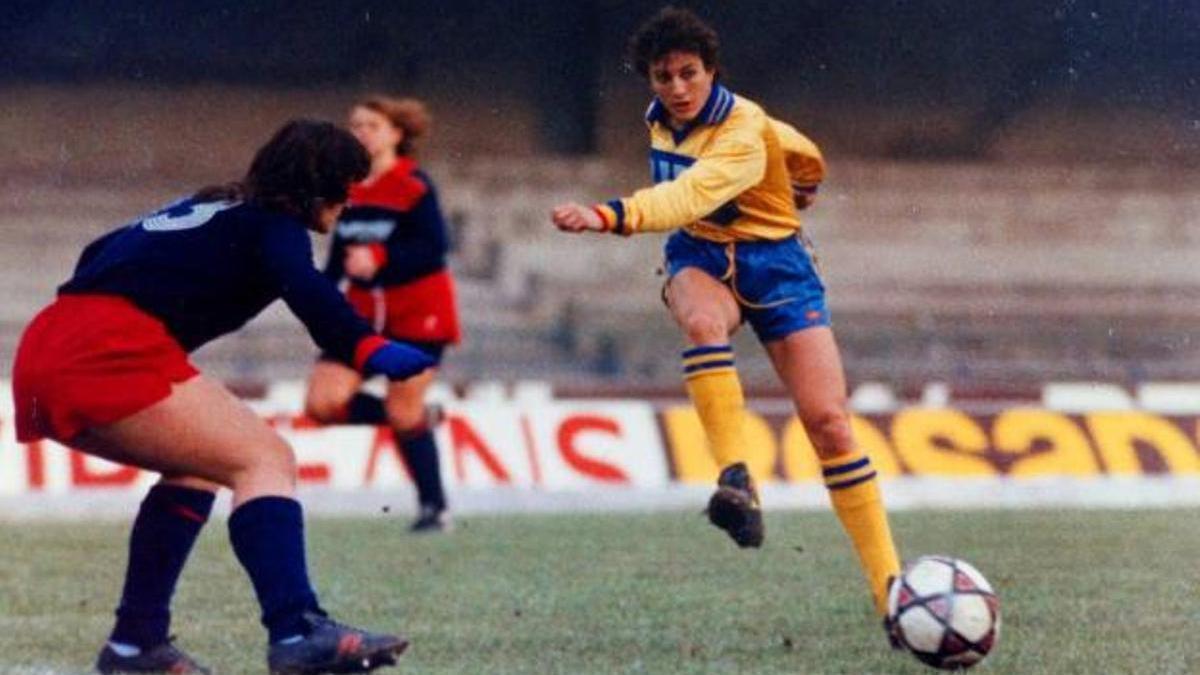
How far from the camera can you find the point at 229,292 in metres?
5.88

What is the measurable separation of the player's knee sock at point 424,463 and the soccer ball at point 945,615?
5489 mm

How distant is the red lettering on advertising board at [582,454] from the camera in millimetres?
14258

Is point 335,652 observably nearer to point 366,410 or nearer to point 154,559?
point 154,559

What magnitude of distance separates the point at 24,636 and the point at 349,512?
6.48 m

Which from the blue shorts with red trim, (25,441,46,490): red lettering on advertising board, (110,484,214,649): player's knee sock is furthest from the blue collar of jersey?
(25,441,46,490): red lettering on advertising board

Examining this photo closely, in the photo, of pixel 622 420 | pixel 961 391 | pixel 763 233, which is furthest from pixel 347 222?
pixel 961 391

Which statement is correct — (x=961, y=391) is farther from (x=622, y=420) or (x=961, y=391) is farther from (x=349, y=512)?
(x=349, y=512)

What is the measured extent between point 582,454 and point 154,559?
8310 mm

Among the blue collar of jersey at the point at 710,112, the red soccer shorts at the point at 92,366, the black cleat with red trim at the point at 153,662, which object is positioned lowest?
the black cleat with red trim at the point at 153,662

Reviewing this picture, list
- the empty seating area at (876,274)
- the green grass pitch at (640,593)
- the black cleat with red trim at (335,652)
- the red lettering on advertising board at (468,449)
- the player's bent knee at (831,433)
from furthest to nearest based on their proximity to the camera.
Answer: the empty seating area at (876,274) → the red lettering on advertising board at (468,449) → the player's bent knee at (831,433) → the green grass pitch at (640,593) → the black cleat with red trim at (335,652)

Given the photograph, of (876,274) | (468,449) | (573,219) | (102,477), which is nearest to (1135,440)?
(468,449)

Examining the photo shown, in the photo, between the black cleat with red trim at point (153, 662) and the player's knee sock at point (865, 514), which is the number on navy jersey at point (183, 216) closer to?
the black cleat with red trim at point (153, 662)

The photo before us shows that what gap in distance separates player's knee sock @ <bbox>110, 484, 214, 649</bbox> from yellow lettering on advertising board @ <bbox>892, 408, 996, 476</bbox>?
8.93m

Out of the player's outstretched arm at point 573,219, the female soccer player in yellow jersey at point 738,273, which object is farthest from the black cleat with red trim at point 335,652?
the female soccer player in yellow jersey at point 738,273
